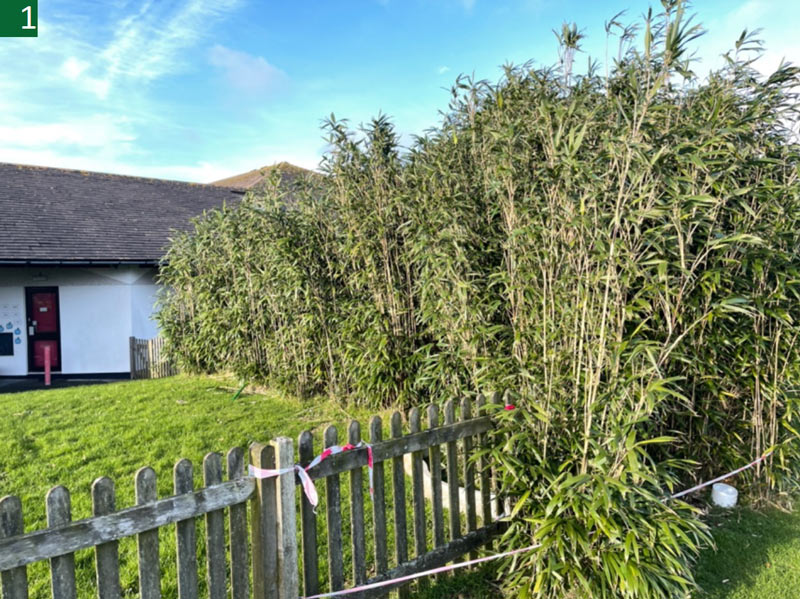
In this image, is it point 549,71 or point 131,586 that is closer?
point 131,586

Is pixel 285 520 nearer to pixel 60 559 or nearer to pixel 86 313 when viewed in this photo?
pixel 60 559

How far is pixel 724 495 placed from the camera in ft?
11.0

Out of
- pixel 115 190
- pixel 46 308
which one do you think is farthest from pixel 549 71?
pixel 115 190

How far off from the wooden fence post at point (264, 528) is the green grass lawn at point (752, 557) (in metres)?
2.10

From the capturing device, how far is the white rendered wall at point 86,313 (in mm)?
10695

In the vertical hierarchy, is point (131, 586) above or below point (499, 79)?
below

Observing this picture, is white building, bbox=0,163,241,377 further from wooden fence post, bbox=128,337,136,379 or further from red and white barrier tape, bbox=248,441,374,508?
red and white barrier tape, bbox=248,441,374,508

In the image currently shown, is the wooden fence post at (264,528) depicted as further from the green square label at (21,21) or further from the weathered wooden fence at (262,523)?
the green square label at (21,21)

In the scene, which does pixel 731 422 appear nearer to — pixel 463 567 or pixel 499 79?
pixel 463 567

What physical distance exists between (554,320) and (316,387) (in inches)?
151

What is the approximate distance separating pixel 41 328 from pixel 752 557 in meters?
12.7

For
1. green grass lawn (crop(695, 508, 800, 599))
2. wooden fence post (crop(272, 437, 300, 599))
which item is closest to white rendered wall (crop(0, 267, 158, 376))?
wooden fence post (crop(272, 437, 300, 599))

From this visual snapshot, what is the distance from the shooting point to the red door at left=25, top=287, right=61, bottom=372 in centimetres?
1082

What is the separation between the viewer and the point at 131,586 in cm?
244
